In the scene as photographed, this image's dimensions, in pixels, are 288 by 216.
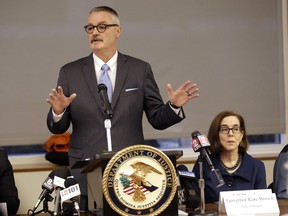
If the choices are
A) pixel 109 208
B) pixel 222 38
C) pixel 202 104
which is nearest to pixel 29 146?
pixel 202 104

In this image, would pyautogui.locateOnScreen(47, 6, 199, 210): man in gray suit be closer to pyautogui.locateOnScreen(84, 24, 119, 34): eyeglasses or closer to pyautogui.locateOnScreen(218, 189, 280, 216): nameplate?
pyautogui.locateOnScreen(84, 24, 119, 34): eyeglasses

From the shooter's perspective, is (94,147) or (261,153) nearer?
(94,147)

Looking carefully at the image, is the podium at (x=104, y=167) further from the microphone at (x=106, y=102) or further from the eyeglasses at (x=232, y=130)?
the eyeglasses at (x=232, y=130)

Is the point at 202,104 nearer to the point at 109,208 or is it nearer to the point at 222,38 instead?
the point at 222,38

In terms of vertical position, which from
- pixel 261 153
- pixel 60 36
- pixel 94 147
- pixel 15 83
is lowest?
pixel 261 153

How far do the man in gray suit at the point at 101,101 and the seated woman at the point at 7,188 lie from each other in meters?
0.90

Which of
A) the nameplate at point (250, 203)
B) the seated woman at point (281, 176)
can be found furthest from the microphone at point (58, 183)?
the seated woman at point (281, 176)

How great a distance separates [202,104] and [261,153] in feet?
2.27

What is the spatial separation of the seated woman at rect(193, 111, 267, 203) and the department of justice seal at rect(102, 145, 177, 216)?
1.22 metres

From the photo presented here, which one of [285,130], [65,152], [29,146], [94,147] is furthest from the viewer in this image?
[285,130]

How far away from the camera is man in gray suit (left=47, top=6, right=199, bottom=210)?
11.0 feet

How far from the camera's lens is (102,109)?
131 inches

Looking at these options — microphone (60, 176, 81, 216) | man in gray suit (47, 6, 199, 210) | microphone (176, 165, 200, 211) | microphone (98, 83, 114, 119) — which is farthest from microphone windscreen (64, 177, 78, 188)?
microphone (176, 165, 200, 211)

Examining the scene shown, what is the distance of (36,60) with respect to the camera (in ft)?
17.5
